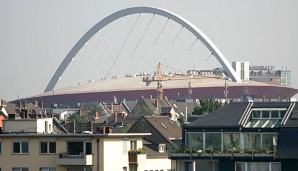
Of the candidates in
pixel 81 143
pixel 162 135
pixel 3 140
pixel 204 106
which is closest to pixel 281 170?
pixel 81 143

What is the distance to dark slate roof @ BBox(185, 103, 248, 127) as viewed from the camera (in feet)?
176

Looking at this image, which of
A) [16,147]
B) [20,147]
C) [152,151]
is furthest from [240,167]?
[152,151]

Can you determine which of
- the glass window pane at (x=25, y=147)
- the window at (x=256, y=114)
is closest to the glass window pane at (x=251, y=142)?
the window at (x=256, y=114)

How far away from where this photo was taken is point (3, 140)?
201 ft

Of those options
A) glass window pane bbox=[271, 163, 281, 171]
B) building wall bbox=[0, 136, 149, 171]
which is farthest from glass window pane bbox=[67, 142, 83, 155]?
glass window pane bbox=[271, 163, 281, 171]

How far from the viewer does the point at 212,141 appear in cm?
5297

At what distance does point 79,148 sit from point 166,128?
830 inches

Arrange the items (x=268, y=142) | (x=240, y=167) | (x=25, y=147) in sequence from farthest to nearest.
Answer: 1. (x=25, y=147)
2. (x=268, y=142)
3. (x=240, y=167)

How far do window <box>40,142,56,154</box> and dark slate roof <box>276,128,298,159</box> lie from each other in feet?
42.7

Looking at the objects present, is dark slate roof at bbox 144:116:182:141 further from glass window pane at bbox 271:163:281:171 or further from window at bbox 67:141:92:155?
glass window pane at bbox 271:163:281:171

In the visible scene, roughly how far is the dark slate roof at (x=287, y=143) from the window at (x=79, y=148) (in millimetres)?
11007

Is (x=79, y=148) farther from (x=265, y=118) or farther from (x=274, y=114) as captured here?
(x=274, y=114)

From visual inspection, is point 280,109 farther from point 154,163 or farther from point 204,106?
point 204,106

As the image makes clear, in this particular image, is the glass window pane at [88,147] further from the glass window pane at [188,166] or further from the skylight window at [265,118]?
the skylight window at [265,118]
